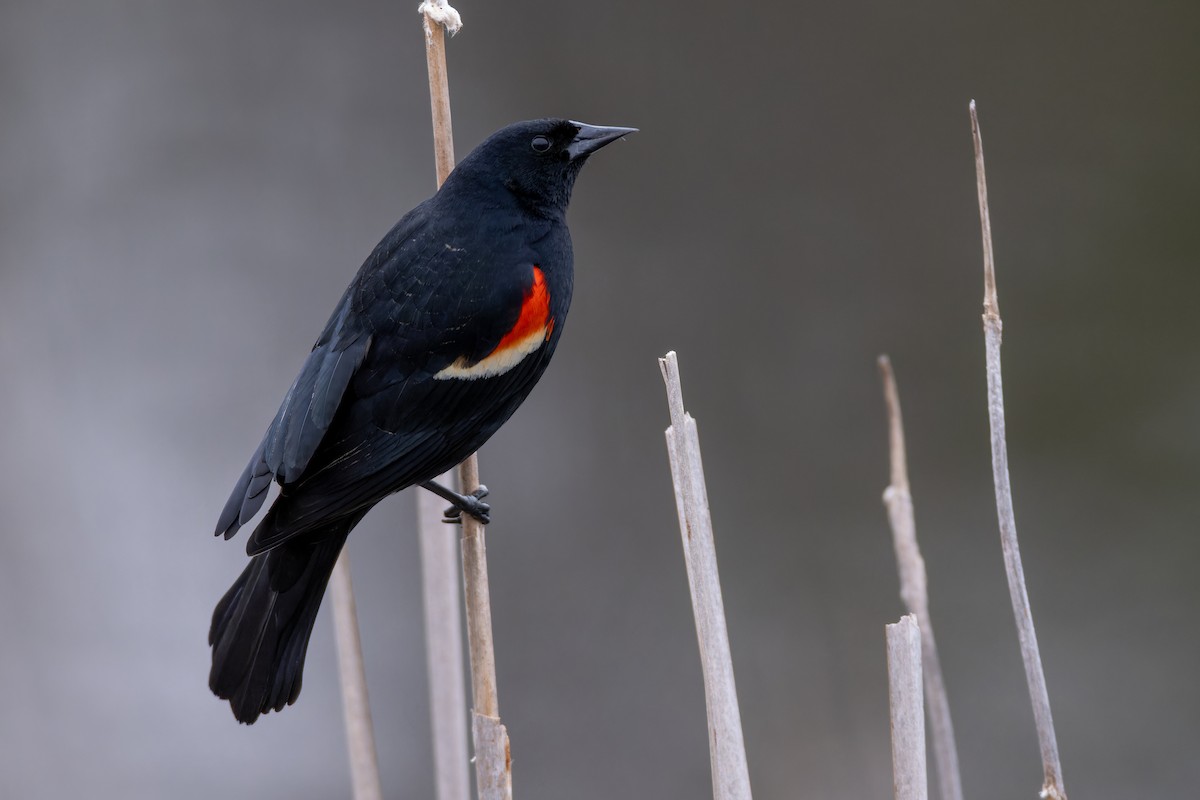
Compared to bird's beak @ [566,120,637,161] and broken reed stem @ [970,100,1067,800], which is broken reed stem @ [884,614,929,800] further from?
bird's beak @ [566,120,637,161]

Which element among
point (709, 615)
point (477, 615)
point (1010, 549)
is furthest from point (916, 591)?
point (477, 615)

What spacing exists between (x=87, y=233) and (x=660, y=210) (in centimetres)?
158

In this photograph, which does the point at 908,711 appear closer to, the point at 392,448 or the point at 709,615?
the point at 709,615

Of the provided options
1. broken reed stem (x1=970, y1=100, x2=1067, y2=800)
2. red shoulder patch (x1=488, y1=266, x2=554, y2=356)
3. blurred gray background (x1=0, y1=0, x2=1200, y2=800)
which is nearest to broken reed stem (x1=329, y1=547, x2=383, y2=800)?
red shoulder patch (x1=488, y1=266, x2=554, y2=356)

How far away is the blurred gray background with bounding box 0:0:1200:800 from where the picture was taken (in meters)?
3.19

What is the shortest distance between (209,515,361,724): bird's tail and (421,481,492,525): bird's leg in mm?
147

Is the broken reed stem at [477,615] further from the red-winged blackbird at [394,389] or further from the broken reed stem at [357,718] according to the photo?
the broken reed stem at [357,718]

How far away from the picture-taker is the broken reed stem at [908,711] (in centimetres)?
132

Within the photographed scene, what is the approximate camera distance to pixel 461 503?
1.71 meters

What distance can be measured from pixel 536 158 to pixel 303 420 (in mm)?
523

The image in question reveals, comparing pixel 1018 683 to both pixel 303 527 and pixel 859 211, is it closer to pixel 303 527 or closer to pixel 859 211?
pixel 859 211

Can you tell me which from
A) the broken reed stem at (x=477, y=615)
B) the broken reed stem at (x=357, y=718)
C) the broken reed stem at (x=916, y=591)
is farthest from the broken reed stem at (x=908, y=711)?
the broken reed stem at (x=357, y=718)

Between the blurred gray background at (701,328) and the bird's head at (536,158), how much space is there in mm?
1468

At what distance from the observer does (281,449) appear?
1.56 m
